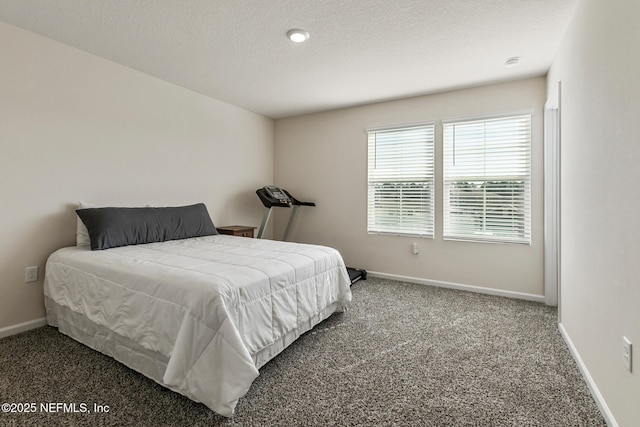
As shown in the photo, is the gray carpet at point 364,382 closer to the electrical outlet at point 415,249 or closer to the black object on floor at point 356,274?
the black object on floor at point 356,274

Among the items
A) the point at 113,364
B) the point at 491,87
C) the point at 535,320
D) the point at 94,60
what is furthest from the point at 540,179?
the point at 94,60

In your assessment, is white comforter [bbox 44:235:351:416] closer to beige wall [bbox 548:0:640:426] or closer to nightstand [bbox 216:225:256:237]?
nightstand [bbox 216:225:256:237]

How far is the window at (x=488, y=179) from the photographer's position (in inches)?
136

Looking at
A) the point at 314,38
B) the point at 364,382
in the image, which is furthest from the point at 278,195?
the point at 364,382

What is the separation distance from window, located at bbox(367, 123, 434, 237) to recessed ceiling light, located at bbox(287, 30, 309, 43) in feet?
6.42

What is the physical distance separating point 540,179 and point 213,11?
11.6ft

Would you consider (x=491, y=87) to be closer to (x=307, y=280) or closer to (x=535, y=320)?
(x=535, y=320)

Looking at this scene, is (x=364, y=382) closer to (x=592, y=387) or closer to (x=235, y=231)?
(x=592, y=387)

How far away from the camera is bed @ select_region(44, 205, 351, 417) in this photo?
1571 millimetres

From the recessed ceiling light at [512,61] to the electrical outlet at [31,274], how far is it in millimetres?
4700

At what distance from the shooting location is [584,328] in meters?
1.99

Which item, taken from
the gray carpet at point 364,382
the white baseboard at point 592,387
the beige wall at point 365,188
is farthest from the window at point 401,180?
the white baseboard at point 592,387

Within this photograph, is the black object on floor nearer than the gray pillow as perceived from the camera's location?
No

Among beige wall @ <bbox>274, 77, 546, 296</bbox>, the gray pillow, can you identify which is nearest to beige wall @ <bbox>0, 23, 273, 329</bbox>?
the gray pillow
